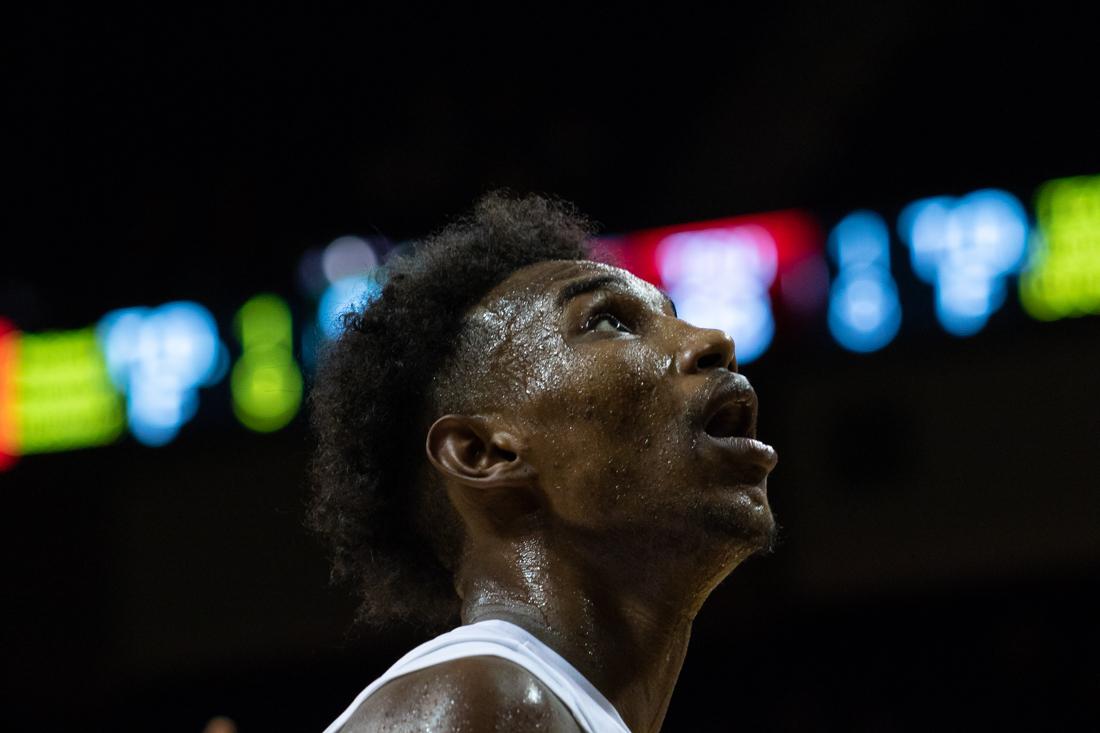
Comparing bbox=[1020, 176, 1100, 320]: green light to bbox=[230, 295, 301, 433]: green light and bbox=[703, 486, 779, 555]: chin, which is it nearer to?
bbox=[230, 295, 301, 433]: green light

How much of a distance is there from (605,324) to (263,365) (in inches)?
233

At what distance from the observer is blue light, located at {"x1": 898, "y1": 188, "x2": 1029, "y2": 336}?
757 centimetres

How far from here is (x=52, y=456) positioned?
844 centimetres

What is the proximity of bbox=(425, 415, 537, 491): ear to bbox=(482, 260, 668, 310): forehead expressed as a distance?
0.79 feet

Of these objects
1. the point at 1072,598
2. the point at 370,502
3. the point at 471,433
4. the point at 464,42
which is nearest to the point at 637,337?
the point at 471,433

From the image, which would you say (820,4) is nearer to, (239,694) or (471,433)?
(239,694)

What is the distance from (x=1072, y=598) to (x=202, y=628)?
4598 millimetres

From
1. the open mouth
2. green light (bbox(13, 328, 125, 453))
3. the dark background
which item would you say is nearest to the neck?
the open mouth

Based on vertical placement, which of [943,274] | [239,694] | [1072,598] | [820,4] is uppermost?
[820,4]

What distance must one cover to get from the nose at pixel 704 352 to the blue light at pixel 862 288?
541cm

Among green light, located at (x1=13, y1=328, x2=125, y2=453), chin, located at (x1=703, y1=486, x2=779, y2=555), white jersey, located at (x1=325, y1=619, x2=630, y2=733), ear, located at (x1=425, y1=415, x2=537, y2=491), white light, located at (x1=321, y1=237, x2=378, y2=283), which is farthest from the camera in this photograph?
green light, located at (x1=13, y1=328, x2=125, y2=453)

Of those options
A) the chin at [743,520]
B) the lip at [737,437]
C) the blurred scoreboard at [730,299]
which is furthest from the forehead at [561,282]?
the blurred scoreboard at [730,299]

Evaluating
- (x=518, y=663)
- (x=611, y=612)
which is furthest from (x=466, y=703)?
(x=611, y=612)

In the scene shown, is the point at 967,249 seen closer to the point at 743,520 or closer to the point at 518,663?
the point at 743,520
